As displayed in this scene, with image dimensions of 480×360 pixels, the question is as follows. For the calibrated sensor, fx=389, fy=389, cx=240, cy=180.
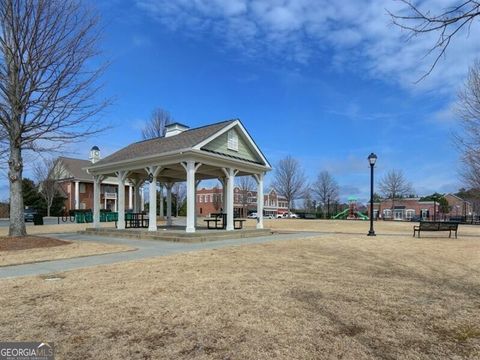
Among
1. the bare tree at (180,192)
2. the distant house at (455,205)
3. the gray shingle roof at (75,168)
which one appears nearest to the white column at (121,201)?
the bare tree at (180,192)

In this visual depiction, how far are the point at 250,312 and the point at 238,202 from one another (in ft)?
235

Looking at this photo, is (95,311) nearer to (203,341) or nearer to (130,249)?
(203,341)

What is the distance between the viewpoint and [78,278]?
24.8 ft

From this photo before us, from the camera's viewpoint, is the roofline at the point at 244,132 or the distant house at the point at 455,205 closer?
the roofline at the point at 244,132

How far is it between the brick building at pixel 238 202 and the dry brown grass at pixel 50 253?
1577 inches

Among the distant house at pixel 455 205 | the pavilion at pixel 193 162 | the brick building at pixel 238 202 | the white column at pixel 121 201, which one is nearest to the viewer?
the pavilion at pixel 193 162

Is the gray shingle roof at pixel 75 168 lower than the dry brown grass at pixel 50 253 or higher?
higher

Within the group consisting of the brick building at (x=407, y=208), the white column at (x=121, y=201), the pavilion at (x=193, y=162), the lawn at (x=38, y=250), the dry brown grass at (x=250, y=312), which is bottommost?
the brick building at (x=407, y=208)

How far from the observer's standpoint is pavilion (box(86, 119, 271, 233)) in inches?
640

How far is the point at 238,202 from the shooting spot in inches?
3022

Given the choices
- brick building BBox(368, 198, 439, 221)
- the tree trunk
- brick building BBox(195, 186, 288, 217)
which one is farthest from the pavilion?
brick building BBox(368, 198, 439, 221)

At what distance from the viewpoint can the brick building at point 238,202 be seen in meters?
71.0

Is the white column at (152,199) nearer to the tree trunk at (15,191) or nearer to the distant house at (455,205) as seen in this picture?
the tree trunk at (15,191)

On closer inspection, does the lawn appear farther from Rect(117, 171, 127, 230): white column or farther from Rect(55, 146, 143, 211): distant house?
Rect(55, 146, 143, 211): distant house
